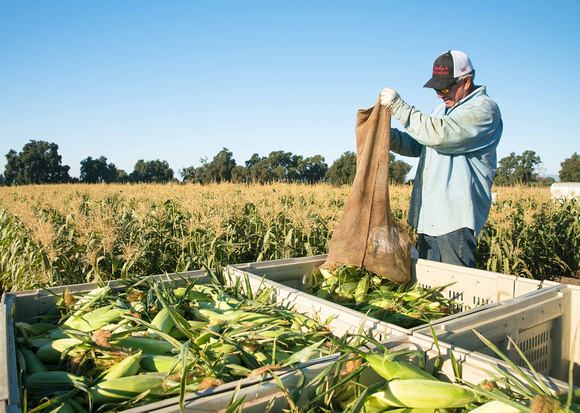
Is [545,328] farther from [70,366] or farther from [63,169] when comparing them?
[63,169]

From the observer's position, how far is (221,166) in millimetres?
62219

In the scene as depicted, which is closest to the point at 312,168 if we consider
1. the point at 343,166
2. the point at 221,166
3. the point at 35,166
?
the point at 221,166

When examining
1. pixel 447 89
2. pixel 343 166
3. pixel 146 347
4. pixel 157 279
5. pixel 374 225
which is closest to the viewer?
pixel 146 347

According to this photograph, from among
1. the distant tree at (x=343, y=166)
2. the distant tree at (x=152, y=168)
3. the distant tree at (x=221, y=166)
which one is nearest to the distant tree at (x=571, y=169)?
the distant tree at (x=343, y=166)

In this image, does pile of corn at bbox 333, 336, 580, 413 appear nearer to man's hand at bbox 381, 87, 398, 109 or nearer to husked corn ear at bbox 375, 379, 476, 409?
husked corn ear at bbox 375, 379, 476, 409

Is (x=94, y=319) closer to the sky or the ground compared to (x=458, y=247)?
closer to the ground

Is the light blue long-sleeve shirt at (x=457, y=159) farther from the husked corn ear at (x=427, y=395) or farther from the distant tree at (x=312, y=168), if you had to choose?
the distant tree at (x=312, y=168)

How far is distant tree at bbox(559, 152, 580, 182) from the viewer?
264ft

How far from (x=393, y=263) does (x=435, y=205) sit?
683 mm

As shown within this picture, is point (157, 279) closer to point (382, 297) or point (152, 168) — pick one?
point (382, 297)

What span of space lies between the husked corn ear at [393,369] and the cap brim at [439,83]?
2517mm

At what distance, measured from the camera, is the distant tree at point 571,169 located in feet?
264

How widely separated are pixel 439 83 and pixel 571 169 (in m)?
104

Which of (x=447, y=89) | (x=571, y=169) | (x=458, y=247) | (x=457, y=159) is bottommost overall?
(x=458, y=247)
